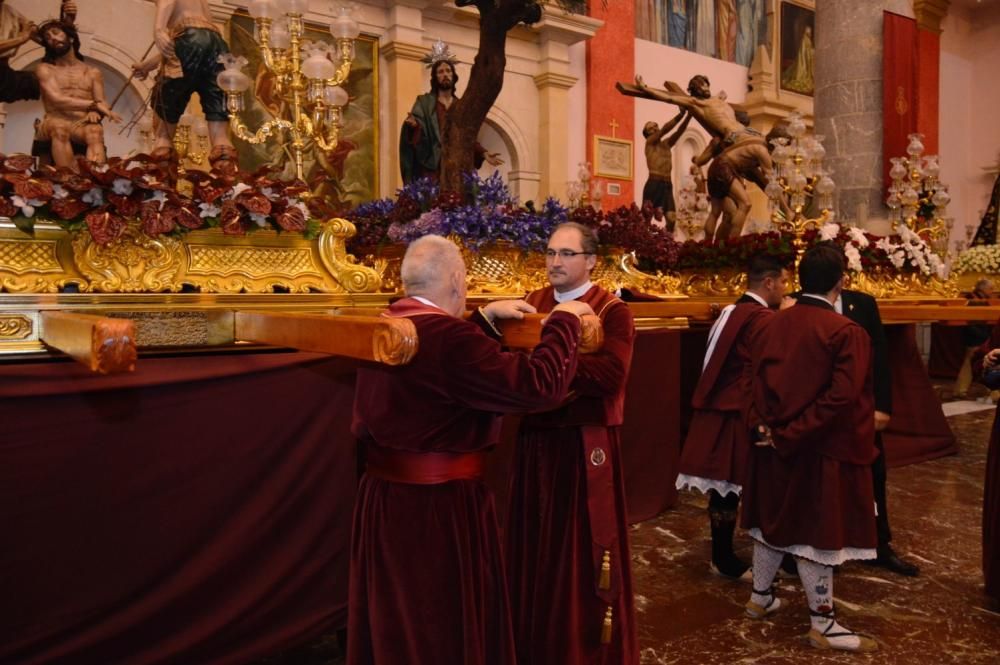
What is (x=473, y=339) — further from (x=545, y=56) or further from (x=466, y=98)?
(x=545, y=56)

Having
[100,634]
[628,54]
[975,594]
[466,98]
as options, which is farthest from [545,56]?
[100,634]

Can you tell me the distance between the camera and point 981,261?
12953 mm

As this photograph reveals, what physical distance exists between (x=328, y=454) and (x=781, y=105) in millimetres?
15706

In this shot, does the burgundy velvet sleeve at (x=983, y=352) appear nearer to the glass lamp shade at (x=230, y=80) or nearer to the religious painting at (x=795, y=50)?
the glass lamp shade at (x=230, y=80)

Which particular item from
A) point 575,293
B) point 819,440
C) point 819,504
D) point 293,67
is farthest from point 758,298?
point 293,67

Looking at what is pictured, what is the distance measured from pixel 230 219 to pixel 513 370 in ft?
5.75

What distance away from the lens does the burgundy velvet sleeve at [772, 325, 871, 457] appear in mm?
3381

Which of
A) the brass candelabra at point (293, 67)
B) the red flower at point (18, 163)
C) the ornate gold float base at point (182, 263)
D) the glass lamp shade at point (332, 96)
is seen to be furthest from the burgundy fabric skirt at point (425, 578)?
the glass lamp shade at point (332, 96)

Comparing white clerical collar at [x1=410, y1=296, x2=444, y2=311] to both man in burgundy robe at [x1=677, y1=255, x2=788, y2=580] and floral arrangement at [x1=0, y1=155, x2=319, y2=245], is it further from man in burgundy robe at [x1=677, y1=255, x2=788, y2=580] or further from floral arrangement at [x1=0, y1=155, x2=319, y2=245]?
man in burgundy robe at [x1=677, y1=255, x2=788, y2=580]

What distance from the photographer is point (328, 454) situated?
353 centimetres

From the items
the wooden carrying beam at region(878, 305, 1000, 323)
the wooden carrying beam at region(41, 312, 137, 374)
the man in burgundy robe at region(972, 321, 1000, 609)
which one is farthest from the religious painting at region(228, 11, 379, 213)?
the wooden carrying beam at region(41, 312, 137, 374)

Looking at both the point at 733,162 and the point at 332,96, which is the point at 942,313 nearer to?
the point at 332,96

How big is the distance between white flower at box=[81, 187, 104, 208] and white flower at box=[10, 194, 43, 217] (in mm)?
163

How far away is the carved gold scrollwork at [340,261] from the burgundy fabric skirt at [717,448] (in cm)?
198
